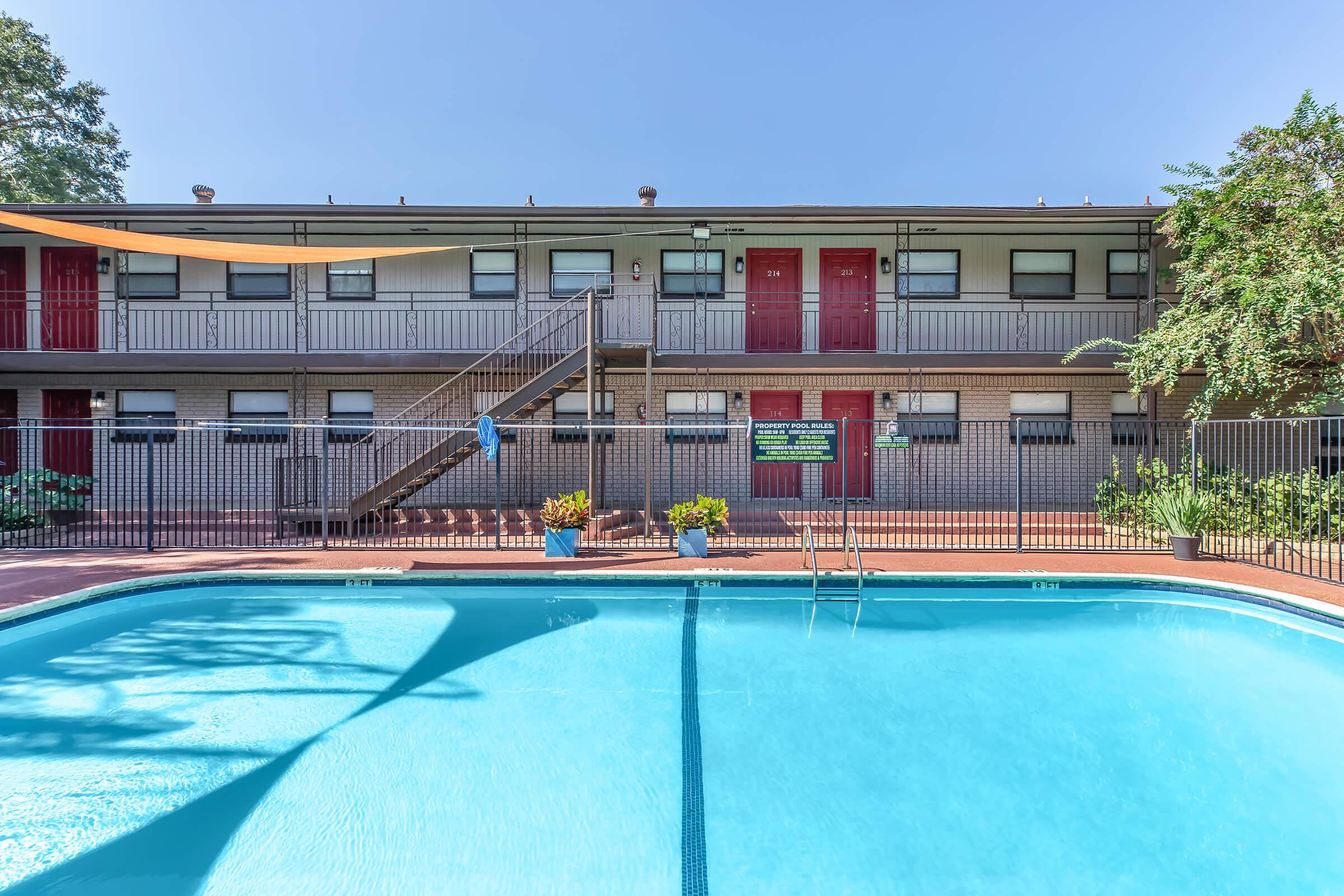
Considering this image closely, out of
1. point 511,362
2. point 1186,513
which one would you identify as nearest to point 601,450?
point 511,362

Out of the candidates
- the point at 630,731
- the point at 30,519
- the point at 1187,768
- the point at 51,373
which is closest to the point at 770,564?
the point at 630,731

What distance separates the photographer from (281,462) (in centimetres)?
1176

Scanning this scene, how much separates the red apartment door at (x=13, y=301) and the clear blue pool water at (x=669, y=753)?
37.4 feet

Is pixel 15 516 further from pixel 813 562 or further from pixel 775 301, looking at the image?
pixel 775 301

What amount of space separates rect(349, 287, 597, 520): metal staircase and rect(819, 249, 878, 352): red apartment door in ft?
18.1

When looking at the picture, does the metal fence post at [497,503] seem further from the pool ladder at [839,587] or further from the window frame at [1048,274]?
the window frame at [1048,274]

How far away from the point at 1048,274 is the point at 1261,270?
459 cm

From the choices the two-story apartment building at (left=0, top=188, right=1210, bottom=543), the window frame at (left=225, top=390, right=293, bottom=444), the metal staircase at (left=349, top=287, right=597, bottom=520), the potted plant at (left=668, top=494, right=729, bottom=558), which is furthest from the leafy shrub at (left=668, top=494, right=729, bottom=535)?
the window frame at (left=225, top=390, right=293, bottom=444)

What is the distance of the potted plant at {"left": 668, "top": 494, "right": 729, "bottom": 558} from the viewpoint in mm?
9844

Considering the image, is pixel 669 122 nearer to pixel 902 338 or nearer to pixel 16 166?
pixel 902 338

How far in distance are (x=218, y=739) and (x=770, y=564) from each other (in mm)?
6634

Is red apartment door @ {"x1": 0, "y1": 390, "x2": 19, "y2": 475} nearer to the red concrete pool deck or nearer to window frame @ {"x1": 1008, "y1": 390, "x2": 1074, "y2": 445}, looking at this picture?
the red concrete pool deck

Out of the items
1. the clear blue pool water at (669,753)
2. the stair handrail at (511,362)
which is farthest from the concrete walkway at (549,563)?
the stair handrail at (511,362)

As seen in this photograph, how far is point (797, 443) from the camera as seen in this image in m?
9.99
